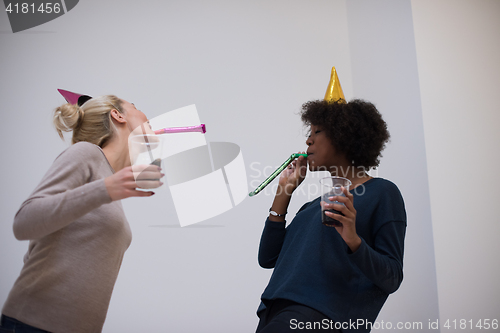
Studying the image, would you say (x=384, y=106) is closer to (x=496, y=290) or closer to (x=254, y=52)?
(x=254, y=52)

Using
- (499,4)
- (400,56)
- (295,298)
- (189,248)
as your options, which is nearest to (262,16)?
(400,56)

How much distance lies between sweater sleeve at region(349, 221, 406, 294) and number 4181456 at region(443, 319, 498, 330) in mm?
899

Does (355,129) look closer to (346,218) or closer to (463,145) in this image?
(346,218)

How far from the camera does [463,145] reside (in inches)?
64.6

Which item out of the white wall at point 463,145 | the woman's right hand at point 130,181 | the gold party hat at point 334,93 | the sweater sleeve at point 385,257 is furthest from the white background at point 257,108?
the woman's right hand at point 130,181

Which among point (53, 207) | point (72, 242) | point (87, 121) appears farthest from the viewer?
point (87, 121)

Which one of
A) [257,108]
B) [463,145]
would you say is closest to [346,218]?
[463,145]

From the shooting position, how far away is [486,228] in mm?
1597

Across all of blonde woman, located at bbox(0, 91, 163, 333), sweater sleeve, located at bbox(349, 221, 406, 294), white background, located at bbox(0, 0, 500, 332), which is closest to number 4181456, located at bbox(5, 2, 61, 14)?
white background, located at bbox(0, 0, 500, 332)

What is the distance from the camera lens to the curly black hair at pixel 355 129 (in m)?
1.15

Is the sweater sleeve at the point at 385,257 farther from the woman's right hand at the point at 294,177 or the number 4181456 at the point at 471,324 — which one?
the number 4181456 at the point at 471,324

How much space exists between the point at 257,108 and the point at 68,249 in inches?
54.3

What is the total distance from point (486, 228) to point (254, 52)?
1.41 m

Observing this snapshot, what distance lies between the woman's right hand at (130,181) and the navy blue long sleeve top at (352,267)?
44 centimetres
